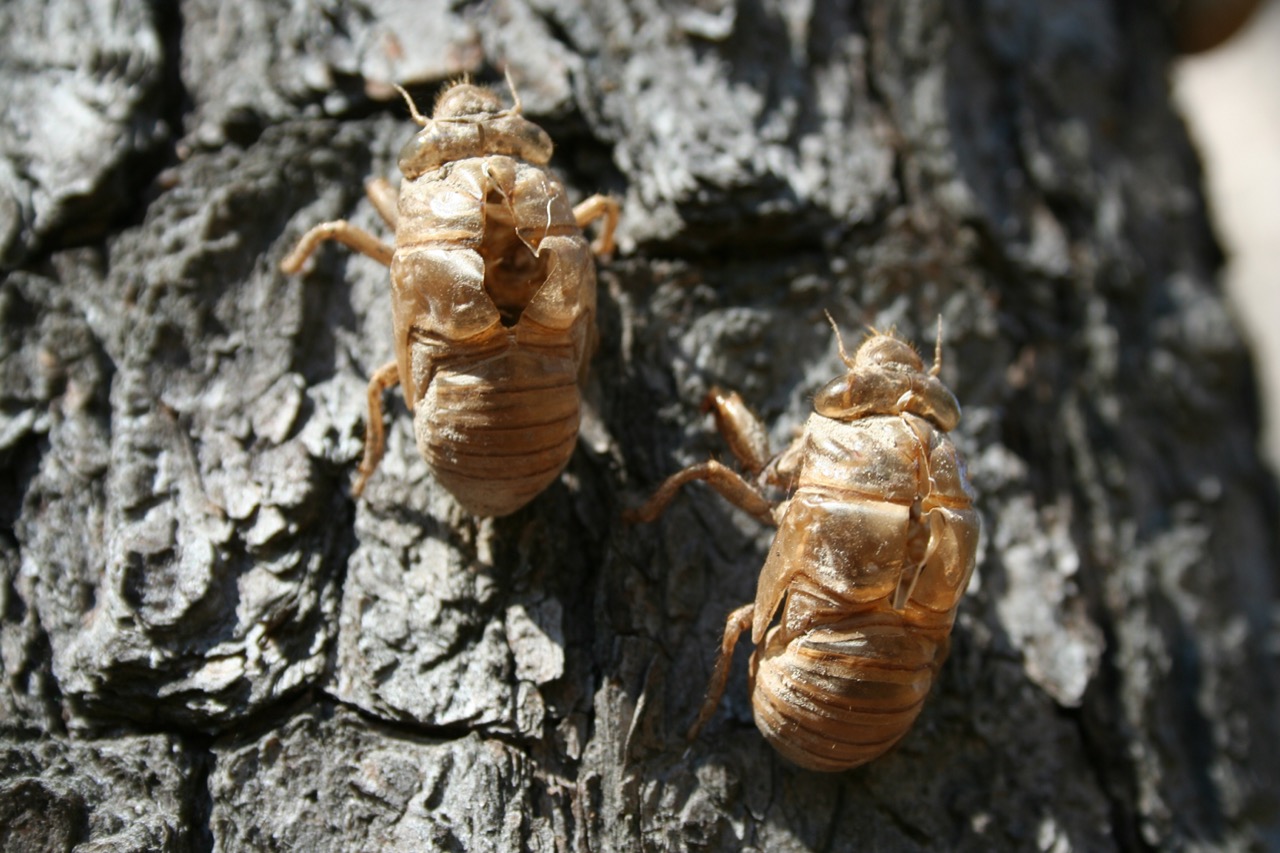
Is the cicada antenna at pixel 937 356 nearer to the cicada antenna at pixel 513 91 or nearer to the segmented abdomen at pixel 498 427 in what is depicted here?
the segmented abdomen at pixel 498 427

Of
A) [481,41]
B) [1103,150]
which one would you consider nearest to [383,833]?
[481,41]

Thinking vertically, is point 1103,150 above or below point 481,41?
below

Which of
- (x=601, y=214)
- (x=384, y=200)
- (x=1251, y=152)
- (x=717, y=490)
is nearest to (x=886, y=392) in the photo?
(x=717, y=490)

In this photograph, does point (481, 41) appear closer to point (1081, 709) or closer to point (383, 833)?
point (383, 833)

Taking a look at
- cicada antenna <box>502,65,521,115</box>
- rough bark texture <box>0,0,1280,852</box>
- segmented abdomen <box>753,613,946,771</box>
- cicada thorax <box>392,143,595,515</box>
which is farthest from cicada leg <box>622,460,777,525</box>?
cicada antenna <box>502,65,521,115</box>

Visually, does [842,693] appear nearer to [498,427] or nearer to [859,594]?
[859,594]

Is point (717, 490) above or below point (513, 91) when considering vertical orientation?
below
